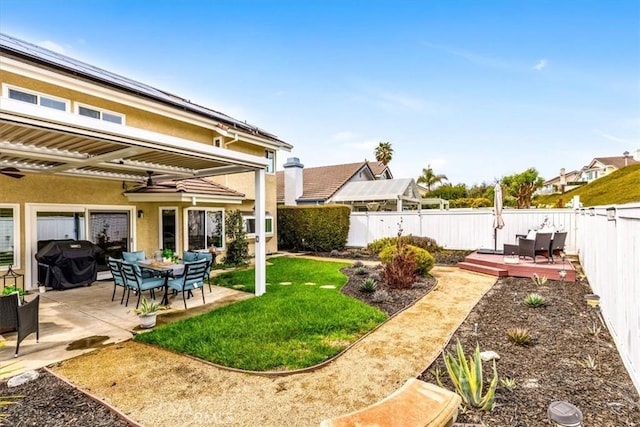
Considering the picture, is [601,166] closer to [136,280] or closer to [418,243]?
[418,243]

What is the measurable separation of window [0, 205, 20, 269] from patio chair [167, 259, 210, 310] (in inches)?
197

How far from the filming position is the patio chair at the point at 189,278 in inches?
298

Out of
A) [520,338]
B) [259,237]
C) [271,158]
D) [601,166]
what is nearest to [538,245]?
[520,338]

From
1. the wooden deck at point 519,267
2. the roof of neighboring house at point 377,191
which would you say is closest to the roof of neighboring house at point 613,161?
the roof of neighboring house at point 377,191

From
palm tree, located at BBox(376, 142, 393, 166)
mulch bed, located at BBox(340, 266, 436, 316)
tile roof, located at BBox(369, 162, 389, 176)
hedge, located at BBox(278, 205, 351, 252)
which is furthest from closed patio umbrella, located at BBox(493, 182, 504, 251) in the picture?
palm tree, located at BBox(376, 142, 393, 166)

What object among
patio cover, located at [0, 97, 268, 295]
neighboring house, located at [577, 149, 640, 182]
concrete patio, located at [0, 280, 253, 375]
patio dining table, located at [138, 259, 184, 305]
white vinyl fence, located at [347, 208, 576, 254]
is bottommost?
concrete patio, located at [0, 280, 253, 375]

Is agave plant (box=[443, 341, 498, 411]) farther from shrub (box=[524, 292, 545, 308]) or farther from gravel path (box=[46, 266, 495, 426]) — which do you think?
shrub (box=[524, 292, 545, 308])

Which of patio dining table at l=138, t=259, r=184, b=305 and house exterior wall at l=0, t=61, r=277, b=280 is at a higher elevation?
house exterior wall at l=0, t=61, r=277, b=280

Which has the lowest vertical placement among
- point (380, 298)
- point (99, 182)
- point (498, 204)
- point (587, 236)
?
point (380, 298)

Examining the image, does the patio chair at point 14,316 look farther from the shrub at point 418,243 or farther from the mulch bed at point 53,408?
the shrub at point 418,243

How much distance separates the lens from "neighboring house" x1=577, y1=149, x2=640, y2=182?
55.3 metres

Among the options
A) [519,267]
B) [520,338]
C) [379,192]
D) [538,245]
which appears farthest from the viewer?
[379,192]

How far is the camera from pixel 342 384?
4.11 meters

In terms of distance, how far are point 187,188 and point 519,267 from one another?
11.8m
